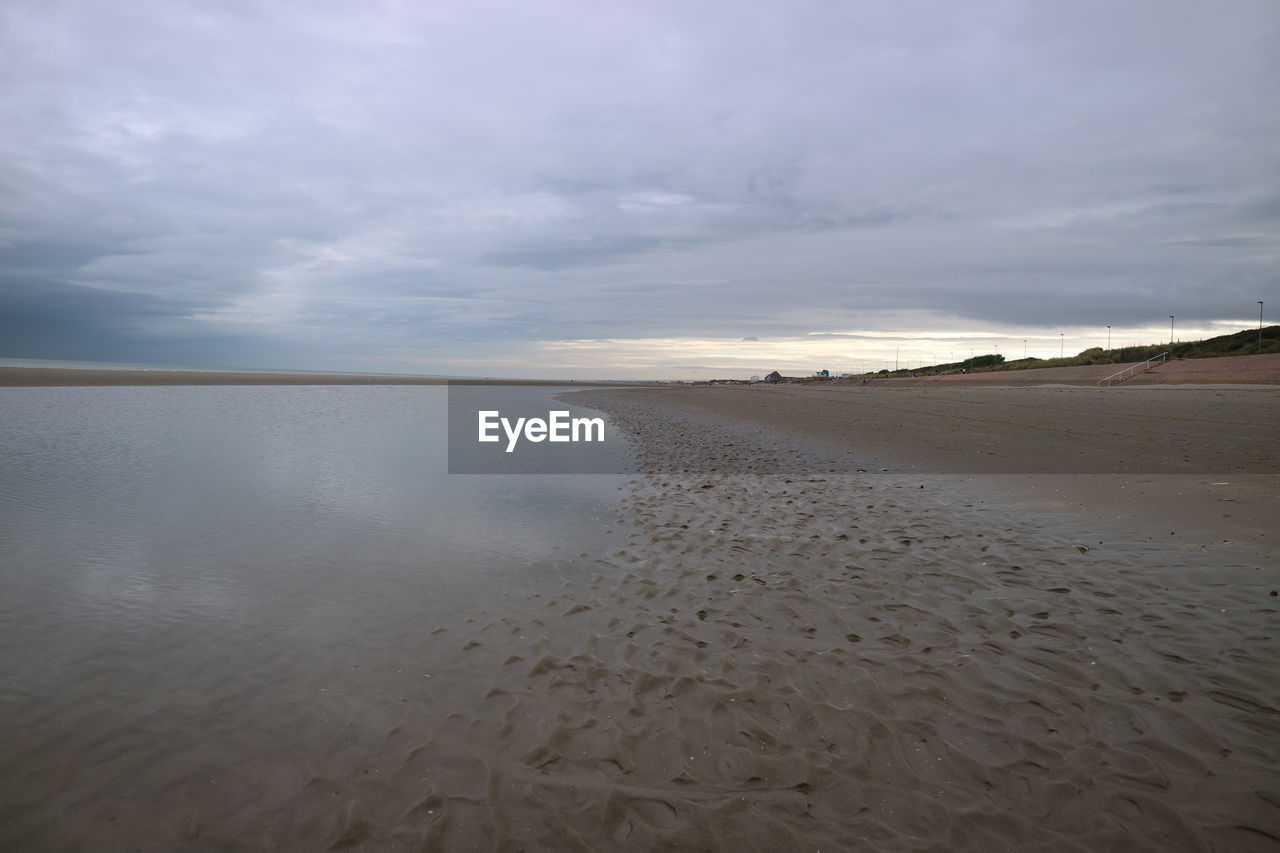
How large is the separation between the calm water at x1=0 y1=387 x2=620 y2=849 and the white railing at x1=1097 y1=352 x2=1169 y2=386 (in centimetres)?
5292

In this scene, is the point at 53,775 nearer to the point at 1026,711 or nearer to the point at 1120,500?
the point at 1026,711

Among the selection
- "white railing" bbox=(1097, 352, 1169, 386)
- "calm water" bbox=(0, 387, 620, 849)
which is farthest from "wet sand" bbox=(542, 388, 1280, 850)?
"white railing" bbox=(1097, 352, 1169, 386)

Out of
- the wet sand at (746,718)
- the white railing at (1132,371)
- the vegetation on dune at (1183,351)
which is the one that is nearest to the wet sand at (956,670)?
the wet sand at (746,718)

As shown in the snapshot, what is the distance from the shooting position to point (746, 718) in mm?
4605

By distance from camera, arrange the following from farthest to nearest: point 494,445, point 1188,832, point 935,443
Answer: point 494,445, point 935,443, point 1188,832

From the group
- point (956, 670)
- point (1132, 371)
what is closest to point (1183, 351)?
point (1132, 371)

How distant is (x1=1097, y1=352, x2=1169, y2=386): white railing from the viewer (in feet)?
163

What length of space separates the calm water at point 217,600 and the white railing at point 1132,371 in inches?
2084

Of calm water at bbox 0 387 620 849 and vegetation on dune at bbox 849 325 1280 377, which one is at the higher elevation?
vegetation on dune at bbox 849 325 1280 377

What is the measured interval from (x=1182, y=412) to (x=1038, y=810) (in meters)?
27.2

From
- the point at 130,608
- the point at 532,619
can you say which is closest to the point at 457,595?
the point at 532,619

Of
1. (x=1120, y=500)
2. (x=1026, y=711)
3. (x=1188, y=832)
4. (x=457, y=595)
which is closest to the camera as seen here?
(x=1188, y=832)

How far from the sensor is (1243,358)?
149ft

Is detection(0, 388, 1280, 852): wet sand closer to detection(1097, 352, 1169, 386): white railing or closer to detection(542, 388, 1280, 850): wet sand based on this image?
detection(542, 388, 1280, 850): wet sand
